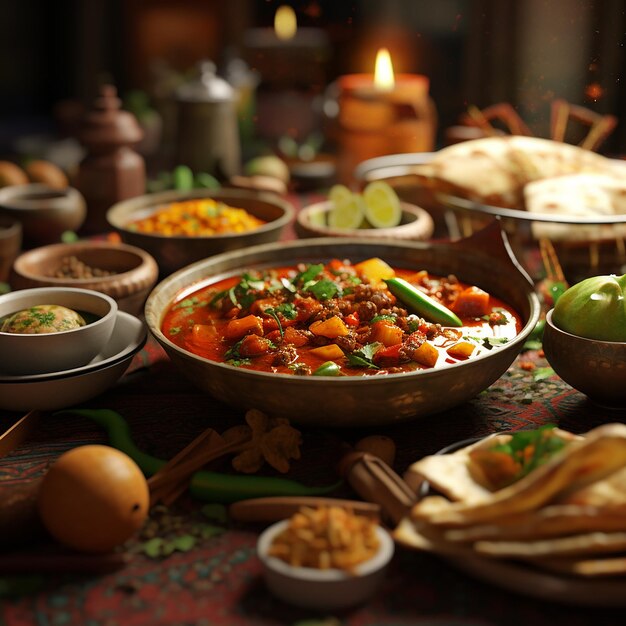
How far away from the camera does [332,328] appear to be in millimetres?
2049

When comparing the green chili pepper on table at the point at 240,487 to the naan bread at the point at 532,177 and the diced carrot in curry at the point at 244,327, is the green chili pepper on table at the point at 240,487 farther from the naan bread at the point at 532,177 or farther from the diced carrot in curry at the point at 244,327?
the naan bread at the point at 532,177

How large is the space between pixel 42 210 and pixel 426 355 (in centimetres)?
190

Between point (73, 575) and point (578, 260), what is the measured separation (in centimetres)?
200

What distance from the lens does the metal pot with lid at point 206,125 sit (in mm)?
3898

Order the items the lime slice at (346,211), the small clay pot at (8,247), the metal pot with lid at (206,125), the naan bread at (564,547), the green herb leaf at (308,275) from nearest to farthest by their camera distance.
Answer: the naan bread at (564,547), the green herb leaf at (308,275), the small clay pot at (8,247), the lime slice at (346,211), the metal pot with lid at (206,125)

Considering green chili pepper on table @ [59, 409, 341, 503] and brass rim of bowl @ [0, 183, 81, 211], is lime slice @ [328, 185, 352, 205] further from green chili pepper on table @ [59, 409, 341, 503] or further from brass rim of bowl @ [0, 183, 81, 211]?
green chili pepper on table @ [59, 409, 341, 503]

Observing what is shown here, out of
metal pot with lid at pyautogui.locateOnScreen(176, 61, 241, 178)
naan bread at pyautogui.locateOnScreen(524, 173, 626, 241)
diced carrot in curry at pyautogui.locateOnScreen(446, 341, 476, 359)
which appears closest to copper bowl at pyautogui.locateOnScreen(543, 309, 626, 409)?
diced carrot in curry at pyautogui.locateOnScreen(446, 341, 476, 359)

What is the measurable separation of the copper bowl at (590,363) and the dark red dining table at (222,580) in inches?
3.3

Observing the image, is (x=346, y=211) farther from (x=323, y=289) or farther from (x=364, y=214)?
(x=323, y=289)

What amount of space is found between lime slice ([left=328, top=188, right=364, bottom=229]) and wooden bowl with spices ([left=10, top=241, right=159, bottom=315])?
744 mm

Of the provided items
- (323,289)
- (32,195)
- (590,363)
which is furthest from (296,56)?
(590,363)

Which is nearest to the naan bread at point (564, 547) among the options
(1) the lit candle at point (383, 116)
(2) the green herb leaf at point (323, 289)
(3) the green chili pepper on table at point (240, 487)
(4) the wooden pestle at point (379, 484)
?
(4) the wooden pestle at point (379, 484)

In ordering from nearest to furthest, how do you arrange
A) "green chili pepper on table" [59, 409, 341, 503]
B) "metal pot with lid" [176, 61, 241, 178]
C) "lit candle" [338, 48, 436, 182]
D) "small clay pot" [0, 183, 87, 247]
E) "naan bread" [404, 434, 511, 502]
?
"naan bread" [404, 434, 511, 502], "green chili pepper on table" [59, 409, 341, 503], "small clay pot" [0, 183, 87, 247], "lit candle" [338, 48, 436, 182], "metal pot with lid" [176, 61, 241, 178]

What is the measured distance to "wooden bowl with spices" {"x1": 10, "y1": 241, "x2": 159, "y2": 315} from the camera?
2416 millimetres
